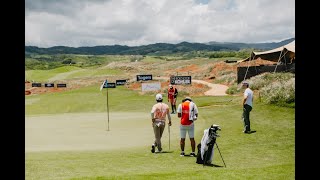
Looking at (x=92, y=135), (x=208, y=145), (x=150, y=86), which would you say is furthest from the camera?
(x=150, y=86)

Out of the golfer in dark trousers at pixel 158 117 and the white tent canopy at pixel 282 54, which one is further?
the white tent canopy at pixel 282 54

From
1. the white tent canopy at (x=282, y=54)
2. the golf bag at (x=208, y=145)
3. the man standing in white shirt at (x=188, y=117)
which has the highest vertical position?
the white tent canopy at (x=282, y=54)

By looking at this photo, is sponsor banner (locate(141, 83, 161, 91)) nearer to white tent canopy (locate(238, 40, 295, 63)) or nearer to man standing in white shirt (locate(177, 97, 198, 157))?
white tent canopy (locate(238, 40, 295, 63))

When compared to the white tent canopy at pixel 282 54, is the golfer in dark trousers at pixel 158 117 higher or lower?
lower

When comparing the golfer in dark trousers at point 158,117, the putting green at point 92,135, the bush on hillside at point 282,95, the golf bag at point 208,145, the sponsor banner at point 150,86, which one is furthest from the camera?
the sponsor banner at point 150,86

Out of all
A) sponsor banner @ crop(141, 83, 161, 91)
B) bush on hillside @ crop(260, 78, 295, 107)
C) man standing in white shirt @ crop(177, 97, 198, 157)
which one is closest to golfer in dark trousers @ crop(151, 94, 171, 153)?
man standing in white shirt @ crop(177, 97, 198, 157)

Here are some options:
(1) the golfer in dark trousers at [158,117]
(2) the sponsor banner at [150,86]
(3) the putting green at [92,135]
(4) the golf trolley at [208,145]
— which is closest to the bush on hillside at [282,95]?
(3) the putting green at [92,135]

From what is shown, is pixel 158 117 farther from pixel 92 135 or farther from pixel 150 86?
pixel 150 86

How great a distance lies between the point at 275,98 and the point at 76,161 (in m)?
16.5

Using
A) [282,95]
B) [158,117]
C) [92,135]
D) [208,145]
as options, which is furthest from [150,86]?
[208,145]

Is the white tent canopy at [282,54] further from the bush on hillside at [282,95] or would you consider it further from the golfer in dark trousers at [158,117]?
the golfer in dark trousers at [158,117]

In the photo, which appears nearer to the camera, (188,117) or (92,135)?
(188,117)
